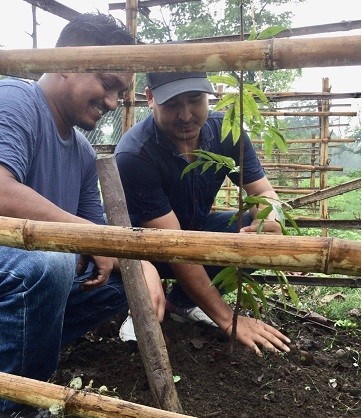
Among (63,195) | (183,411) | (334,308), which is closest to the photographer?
(183,411)

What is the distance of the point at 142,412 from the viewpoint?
954mm

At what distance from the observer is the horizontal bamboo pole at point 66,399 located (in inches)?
39.0

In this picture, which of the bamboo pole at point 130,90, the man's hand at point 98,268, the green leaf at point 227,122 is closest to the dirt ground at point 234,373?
the man's hand at point 98,268

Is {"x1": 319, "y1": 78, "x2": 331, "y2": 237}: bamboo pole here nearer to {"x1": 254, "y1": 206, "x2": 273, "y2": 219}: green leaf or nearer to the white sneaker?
the white sneaker

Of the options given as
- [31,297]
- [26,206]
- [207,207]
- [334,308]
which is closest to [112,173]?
[26,206]

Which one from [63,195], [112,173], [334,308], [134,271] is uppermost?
[112,173]

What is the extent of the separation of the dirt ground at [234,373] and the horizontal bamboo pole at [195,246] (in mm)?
801

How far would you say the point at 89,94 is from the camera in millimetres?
1998

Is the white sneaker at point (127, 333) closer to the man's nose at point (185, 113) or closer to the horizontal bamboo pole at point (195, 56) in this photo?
the man's nose at point (185, 113)

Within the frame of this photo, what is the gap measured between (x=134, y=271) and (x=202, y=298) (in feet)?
2.33

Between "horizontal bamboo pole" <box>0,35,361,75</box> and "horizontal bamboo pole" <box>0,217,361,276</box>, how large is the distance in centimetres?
35

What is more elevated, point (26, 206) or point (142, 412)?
point (26, 206)

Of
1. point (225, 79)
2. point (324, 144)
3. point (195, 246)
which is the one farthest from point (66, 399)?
point (324, 144)

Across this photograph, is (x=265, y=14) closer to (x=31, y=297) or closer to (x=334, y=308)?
(x=334, y=308)
